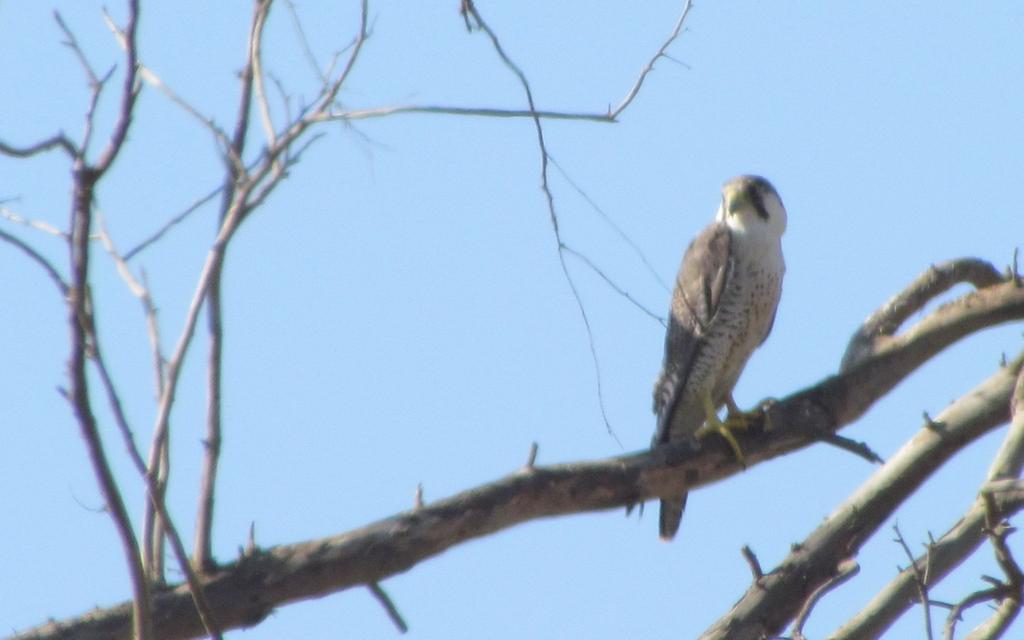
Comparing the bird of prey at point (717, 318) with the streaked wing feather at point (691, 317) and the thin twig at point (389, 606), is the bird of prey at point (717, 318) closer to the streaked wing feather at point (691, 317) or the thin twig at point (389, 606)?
the streaked wing feather at point (691, 317)

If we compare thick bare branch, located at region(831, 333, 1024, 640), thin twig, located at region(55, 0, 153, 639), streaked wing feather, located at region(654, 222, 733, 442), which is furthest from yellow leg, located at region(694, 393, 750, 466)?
thin twig, located at region(55, 0, 153, 639)

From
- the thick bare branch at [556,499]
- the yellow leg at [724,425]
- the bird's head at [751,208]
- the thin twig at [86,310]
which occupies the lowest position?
the thin twig at [86,310]

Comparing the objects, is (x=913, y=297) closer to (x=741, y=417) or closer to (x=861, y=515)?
(x=741, y=417)

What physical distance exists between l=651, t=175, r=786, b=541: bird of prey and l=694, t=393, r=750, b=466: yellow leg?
1 cm

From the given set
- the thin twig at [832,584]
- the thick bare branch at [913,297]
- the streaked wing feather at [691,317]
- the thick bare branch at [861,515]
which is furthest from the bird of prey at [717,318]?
the thin twig at [832,584]

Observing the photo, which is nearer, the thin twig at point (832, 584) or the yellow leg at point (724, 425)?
the thin twig at point (832, 584)

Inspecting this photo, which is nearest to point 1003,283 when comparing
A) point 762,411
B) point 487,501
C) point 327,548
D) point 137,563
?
point 762,411

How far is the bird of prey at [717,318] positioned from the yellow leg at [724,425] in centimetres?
1

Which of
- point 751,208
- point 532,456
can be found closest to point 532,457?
point 532,456

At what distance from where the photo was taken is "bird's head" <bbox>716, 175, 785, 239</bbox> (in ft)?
18.2

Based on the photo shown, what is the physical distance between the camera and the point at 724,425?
4426 mm

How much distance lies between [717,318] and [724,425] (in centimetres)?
92

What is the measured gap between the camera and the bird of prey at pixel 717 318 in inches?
207

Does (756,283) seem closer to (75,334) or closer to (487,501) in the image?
(487,501)
